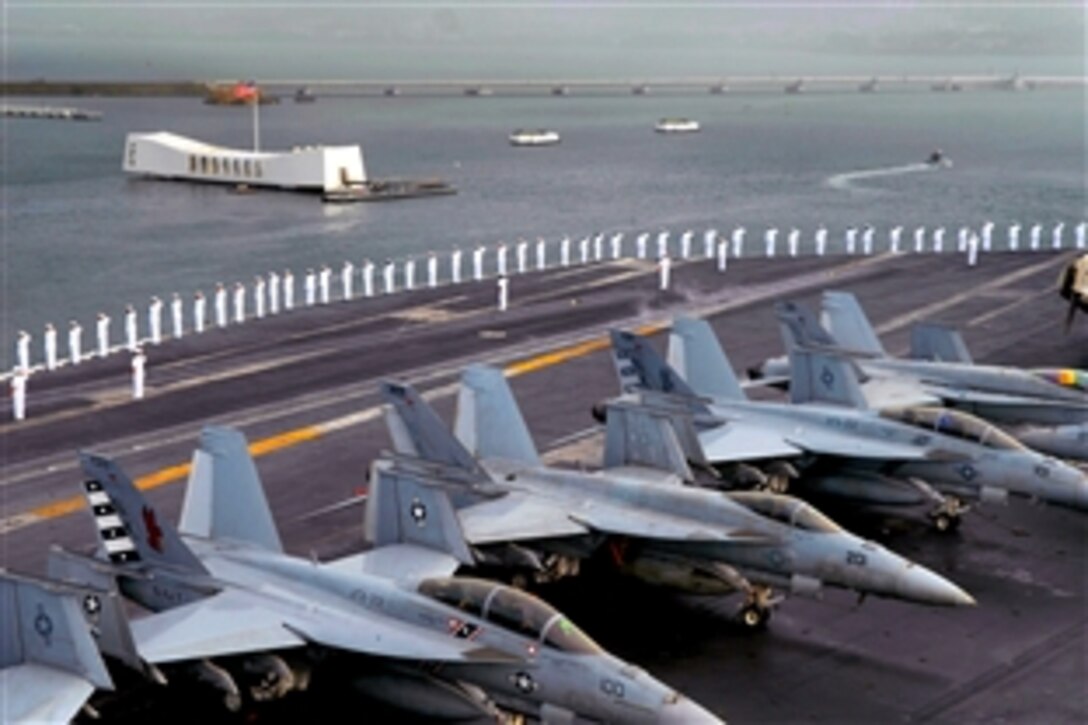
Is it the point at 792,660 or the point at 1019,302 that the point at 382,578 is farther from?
the point at 1019,302

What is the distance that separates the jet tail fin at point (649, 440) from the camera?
26.8m

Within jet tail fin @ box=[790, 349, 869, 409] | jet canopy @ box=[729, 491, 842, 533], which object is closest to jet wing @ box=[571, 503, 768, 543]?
jet canopy @ box=[729, 491, 842, 533]

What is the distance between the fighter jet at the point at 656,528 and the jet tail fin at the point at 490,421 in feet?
2.33

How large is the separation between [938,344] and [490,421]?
542 inches

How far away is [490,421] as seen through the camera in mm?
27797

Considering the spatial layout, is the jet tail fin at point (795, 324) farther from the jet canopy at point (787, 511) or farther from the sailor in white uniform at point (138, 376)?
the sailor in white uniform at point (138, 376)

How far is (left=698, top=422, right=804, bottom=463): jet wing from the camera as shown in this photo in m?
28.7

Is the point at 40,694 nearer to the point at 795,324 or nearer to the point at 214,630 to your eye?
the point at 214,630

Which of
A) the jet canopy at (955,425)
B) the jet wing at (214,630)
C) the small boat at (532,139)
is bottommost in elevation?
the small boat at (532,139)

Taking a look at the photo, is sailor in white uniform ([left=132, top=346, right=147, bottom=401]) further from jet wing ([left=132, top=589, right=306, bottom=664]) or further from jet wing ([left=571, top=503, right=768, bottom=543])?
jet wing ([left=132, top=589, right=306, bottom=664])

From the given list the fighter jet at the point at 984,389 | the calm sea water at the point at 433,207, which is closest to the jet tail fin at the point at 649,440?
the fighter jet at the point at 984,389

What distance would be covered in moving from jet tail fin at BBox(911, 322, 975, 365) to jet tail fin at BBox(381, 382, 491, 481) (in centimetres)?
1484

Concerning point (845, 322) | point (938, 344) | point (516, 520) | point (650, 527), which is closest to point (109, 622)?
point (516, 520)

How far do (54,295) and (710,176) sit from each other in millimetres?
85281
